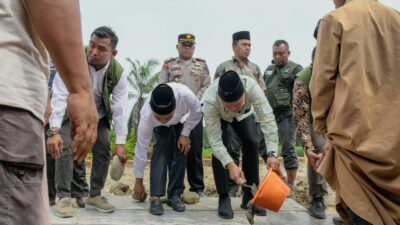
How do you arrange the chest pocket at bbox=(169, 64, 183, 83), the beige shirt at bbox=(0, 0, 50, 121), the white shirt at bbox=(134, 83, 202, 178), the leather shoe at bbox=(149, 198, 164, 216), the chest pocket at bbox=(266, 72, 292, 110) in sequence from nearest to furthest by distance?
the beige shirt at bbox=(0, 0, 50, 121) < the leather shoe at bbox=(149, 198, 164, 216) < the white shirt at bbox=(134, 83, 202, 178) < the chest pocket at bbox=(266, 72, 292, 110) < the chest pocket at bbox=(169, 64, 183, 83)

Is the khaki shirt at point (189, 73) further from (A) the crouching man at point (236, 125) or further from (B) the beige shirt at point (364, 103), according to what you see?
(B) the beige shirt at point (364, 103)

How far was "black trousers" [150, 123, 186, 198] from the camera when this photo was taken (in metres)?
4.48

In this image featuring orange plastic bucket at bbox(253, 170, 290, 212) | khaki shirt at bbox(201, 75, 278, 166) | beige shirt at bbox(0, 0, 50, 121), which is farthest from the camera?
khaki shirt at bbox(201, 75, 278, 166)

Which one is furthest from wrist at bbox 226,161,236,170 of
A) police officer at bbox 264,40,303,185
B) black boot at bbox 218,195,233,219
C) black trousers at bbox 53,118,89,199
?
police officer at bbox 264,40,303,185

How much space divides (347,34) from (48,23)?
1.32 meters

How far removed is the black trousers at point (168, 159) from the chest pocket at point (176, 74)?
102 cm

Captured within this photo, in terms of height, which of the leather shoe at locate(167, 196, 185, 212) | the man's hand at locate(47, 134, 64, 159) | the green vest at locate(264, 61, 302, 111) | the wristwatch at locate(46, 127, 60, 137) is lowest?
the leather shoe at locate(167, 196, 185, 212)

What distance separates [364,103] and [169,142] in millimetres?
2865

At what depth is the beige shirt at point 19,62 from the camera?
1163mm

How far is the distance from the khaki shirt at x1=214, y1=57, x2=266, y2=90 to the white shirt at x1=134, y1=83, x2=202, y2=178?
1.01 meters

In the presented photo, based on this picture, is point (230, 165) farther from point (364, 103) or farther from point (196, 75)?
point (364, 103)

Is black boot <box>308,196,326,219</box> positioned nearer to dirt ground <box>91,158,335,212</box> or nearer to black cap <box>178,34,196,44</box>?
dirt ground <box>91,158,335,212</box>

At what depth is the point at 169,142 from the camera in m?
4.64

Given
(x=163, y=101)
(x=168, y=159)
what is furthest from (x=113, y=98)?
(x=168, y=159)
